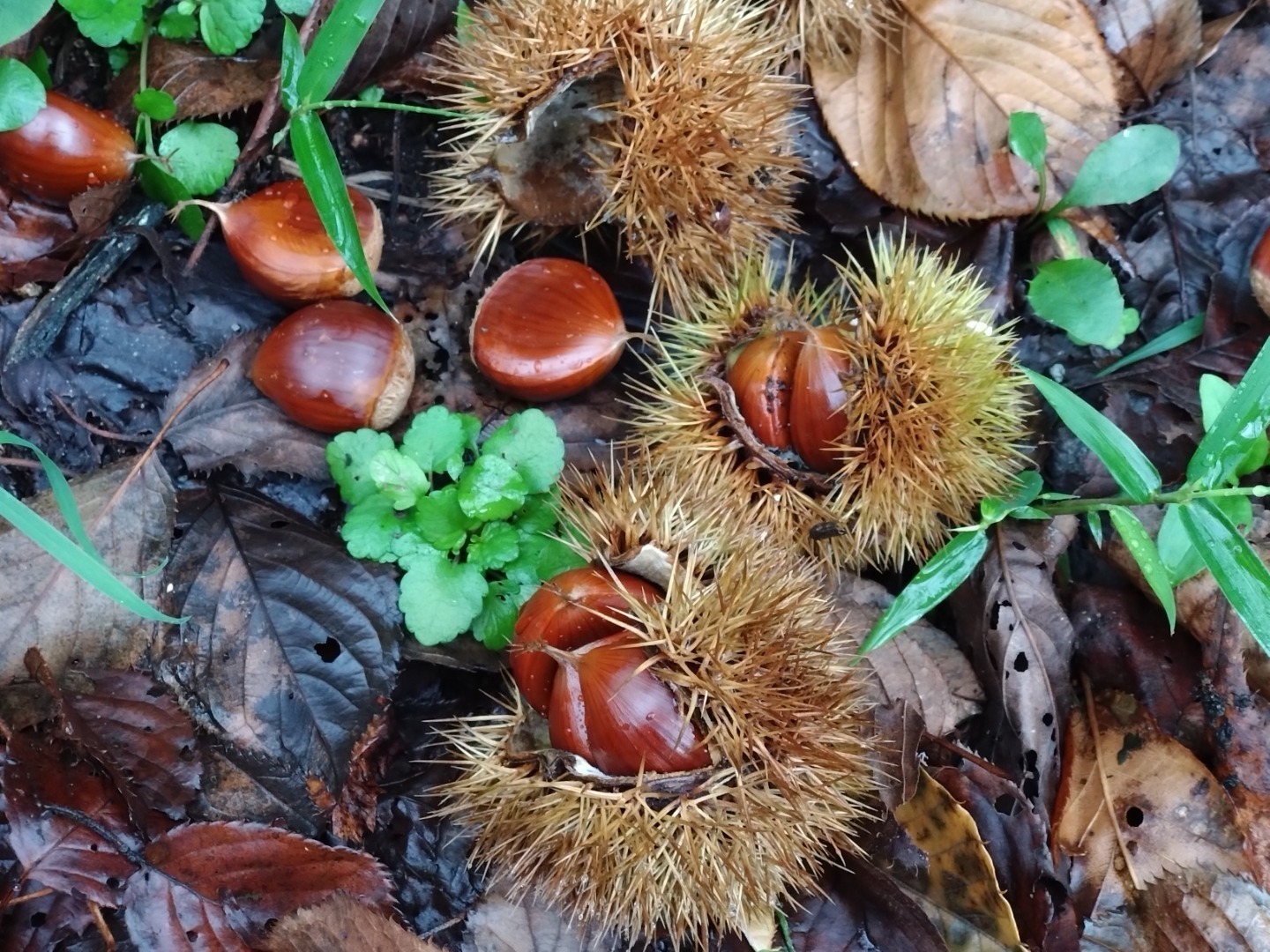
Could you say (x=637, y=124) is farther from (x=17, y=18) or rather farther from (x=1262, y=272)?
(x=1262, y=272)

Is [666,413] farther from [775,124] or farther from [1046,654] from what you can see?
[1046,654]

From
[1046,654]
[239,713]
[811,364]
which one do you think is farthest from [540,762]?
[1046,654]

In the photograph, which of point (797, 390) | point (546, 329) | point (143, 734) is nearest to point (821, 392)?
point (797, 390)

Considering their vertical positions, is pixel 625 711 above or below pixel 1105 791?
above

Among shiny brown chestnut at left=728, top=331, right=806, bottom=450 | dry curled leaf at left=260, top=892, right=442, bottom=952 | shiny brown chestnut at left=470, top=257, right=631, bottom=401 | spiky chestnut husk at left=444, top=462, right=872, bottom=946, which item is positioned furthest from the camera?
shiny brown chestnut at left=470, top=257, right=631, bottom=401

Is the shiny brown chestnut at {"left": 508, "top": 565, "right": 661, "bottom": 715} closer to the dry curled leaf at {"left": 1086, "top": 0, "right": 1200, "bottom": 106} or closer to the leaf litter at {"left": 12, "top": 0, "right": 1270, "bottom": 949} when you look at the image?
the leaf litter at {"left": 12, "top": 0, "right": 1270, "bottom": 949}

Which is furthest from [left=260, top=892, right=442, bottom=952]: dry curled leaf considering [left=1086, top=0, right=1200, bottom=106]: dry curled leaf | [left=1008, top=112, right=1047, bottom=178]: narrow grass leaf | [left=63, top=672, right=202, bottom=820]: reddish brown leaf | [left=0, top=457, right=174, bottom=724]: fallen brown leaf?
[left=1086, top=0, right=1200, bottom=106]: dry curled leaf

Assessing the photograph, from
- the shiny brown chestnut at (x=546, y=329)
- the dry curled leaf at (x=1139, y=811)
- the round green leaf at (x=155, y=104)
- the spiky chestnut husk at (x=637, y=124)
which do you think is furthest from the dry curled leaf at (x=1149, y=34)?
the round green leaf at (x=155, y=104)
